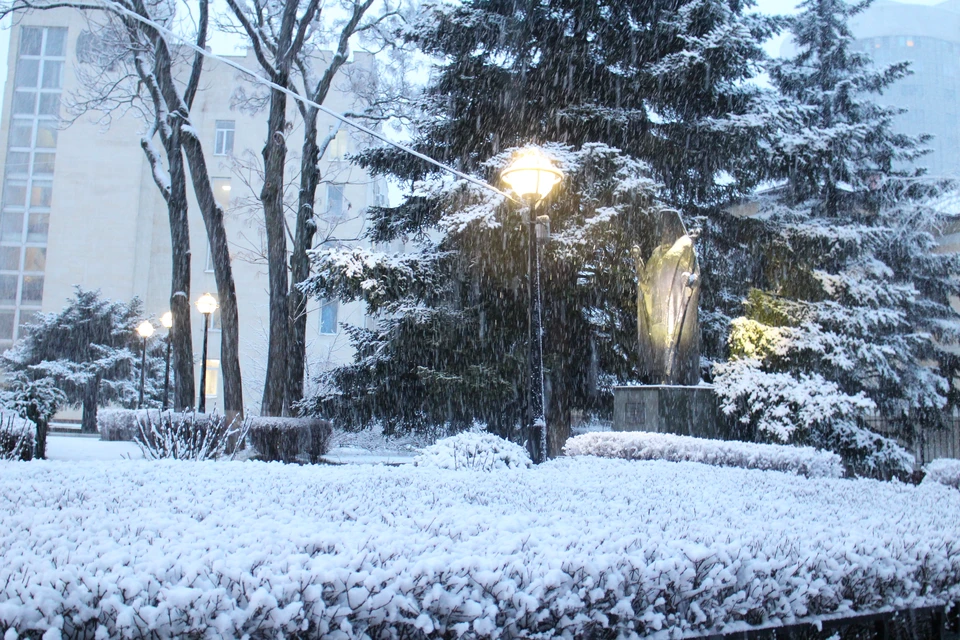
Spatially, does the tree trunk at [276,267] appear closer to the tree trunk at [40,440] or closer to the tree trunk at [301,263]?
the tree trunk at [301,263]

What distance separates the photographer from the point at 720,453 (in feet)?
28.3

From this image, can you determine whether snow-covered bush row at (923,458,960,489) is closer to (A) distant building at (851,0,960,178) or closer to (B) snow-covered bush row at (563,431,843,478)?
(B) snow-covered bush row at (563,431,843,478)

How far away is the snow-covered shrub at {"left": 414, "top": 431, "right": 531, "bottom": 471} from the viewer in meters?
8.16

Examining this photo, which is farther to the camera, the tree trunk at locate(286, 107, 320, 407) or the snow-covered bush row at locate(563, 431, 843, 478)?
the tree trunk at locate(286, 107, 320, 407)

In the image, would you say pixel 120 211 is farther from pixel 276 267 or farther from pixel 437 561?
pixel 437 561

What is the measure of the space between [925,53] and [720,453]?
2831 inches

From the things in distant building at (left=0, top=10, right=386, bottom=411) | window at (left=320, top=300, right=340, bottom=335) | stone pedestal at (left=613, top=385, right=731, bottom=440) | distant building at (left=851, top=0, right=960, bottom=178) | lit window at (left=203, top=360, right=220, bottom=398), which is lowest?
stone pedestal at (left=613, top=385, right=731, bottom=440)

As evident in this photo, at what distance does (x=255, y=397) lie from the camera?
104ft

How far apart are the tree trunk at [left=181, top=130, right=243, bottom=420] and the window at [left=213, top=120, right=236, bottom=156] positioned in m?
19.9

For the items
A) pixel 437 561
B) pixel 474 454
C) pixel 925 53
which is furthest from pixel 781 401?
pixel 925 53

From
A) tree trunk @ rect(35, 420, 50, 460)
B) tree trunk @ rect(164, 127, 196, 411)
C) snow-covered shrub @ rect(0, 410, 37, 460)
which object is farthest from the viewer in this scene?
tree trunk @ rect(164, 127, 196, 411)

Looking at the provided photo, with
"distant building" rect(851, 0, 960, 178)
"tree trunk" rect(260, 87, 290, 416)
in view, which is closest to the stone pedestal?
"tree trunk" rect(260, 87, 290, 416)

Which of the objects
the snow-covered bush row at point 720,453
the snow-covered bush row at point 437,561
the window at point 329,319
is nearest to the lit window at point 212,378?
the window at point 329,319

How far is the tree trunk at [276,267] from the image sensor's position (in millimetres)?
16969
